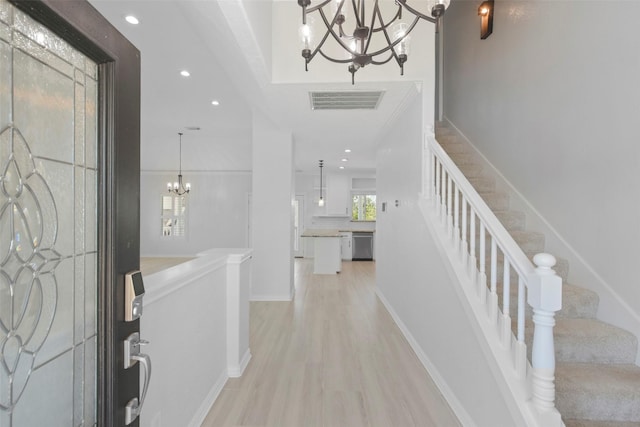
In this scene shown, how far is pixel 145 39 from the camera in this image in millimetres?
2906

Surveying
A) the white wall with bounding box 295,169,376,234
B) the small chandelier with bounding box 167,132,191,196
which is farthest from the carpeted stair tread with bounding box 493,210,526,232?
the small chandelier with bounding box 167,132,191,196

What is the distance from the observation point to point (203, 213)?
788cm

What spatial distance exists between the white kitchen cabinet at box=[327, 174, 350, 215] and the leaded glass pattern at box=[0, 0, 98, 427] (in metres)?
8.35

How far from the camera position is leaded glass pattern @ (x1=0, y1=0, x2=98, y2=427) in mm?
611

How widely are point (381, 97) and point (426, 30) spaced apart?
28.3 inches

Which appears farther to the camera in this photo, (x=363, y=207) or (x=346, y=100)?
(x=363, y=207)

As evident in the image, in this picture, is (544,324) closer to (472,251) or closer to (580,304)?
(472,251)

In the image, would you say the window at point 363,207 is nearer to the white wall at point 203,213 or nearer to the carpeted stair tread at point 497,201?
the white wall at point 203,213

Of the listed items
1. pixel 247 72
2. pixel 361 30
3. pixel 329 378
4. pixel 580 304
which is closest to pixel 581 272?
pixel 580 304

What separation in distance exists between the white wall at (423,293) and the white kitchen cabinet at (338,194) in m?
4.29

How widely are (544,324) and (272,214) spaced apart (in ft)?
12.5

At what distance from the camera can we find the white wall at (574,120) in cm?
181

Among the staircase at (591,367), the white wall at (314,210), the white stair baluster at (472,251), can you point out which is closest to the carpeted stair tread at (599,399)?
the staircase at (591,367)

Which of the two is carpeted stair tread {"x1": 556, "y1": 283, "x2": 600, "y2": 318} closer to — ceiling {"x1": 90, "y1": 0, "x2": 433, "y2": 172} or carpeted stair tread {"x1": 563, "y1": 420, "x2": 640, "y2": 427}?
carpeted stair tread {"x1": 563, "y1": 420, "x2": 640, "y2": 427}
